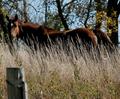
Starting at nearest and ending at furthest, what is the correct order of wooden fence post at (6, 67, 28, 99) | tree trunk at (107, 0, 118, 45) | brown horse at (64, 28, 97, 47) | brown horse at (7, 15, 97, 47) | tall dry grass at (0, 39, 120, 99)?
1. wooden fence post at (6, 67, 28, 99)
2. tall dry grass at (0, 39, 120, 99)
3. brown horse at (7, 15, 97, 47)
4. brown horse at (64, 28, 97, 47)
5. tree trunk at (107, 0, 118, 45)

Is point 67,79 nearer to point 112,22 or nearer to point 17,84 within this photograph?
point 17,84

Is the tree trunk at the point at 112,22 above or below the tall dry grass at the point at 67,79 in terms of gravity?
above

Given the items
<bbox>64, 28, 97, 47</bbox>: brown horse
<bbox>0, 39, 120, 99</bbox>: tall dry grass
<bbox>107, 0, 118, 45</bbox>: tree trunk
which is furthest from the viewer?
<bbox>107, 0, 118, 45</bbox>: tree trunk

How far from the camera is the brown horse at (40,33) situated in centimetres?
1236

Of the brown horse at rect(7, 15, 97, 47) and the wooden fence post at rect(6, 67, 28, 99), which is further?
the brown horse at rect(7, 15, 97, 47)

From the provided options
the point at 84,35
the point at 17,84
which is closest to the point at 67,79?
the point at 17,84

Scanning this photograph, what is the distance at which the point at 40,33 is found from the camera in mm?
12734

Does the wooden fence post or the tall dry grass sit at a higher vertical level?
the wooden fence post

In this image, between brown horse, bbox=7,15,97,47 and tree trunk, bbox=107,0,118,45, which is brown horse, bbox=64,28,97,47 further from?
tree trunk, bbox=107,0,118,45

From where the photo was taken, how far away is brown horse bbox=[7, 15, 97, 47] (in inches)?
487

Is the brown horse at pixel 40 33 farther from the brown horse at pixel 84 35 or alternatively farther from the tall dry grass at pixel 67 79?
the tall dry grass at pixel 67 79

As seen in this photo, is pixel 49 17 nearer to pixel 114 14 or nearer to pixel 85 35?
pixel 114 14

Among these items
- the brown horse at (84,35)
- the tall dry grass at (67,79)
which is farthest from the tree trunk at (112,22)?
the tall dry grass at (67,79)

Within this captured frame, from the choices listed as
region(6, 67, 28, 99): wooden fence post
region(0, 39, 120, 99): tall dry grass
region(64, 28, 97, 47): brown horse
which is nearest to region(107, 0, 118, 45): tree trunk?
region(64, 28, 97, 47): brown horse
